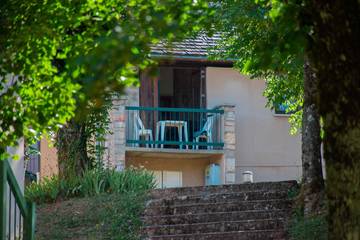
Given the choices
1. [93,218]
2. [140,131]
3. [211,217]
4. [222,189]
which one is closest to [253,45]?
[222,189]

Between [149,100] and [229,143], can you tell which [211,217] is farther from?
[149,100]

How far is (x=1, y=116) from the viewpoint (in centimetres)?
805

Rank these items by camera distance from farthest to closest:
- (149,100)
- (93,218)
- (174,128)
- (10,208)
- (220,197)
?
1. (149,100)
2. (174,128)
3. (220,197)
4. (93,218)
5. (10,208)

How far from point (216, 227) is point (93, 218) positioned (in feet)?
6.68

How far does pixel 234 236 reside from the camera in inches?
573

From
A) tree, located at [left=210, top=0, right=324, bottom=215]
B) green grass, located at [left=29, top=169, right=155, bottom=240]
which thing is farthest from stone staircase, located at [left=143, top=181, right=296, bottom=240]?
tree, located at [left=210, top=0, right=324, bottom=215]

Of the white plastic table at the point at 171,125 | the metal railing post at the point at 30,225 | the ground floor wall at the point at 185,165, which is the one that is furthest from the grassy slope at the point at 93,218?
the ground floor wall at the point at 185,165

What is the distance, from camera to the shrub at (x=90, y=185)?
17.6 meters

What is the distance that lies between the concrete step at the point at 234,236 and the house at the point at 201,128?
979cm

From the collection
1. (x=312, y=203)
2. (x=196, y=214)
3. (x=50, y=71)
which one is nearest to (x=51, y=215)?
(x=196, y=214)

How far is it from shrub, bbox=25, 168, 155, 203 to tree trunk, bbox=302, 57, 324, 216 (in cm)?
320

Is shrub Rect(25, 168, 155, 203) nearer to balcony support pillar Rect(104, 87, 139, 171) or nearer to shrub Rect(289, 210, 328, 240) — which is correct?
shrub Rect(289, 210, 328, 240)

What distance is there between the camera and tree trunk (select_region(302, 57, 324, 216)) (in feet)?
50.2

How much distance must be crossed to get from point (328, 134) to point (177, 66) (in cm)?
1935
